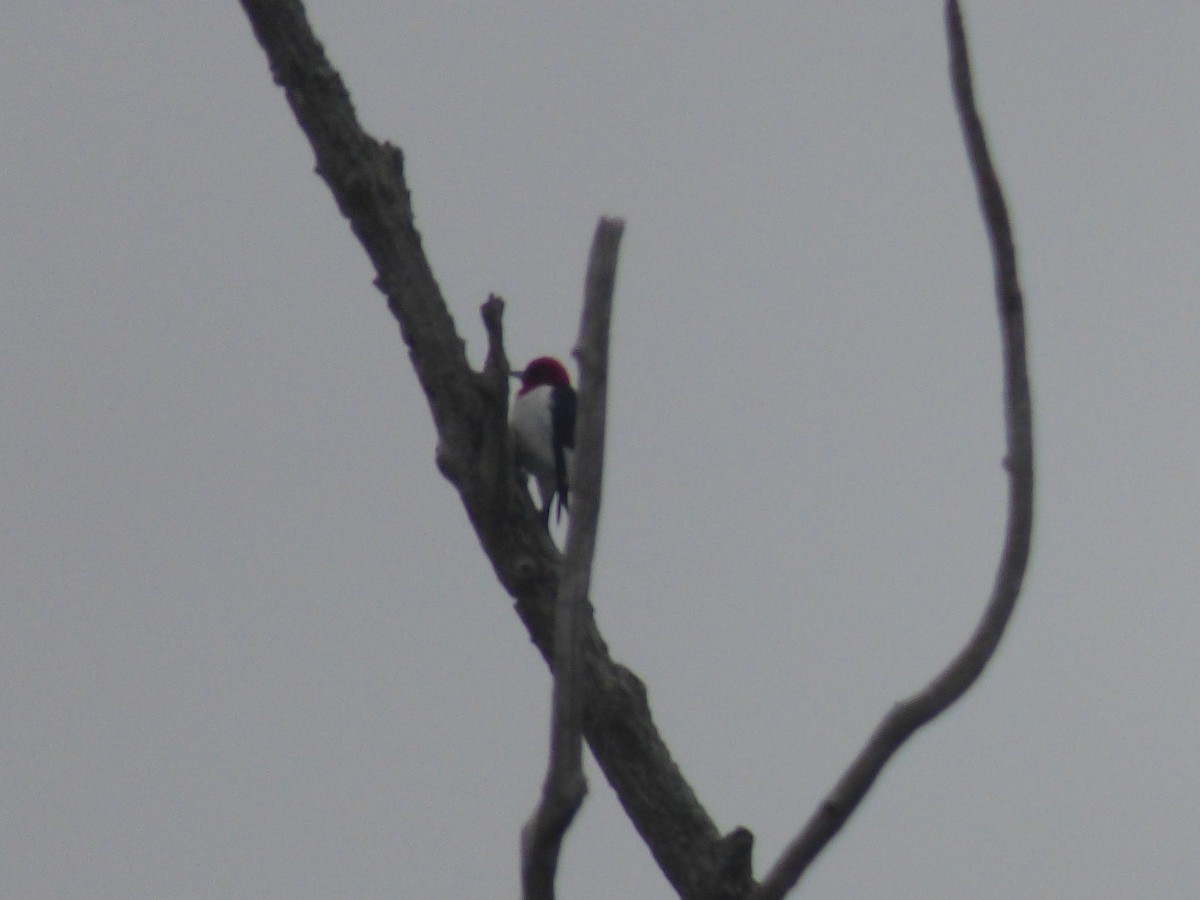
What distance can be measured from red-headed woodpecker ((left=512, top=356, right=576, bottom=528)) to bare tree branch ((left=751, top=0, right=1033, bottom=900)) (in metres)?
4.76

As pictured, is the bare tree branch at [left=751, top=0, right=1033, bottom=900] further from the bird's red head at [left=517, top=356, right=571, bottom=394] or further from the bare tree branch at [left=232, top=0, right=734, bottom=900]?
the bird's red head at [left=517, top=356, right=571, bottom=394]

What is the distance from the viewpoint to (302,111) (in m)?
4.88

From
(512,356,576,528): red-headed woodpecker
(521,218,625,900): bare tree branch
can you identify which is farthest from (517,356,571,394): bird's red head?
(521,218,625,900): bare tree branch

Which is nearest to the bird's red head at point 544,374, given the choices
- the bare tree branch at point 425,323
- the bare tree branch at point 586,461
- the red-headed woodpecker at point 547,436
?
the red-headed woodpecker at point 547,436

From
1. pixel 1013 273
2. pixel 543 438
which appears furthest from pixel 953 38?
pixel 543 438

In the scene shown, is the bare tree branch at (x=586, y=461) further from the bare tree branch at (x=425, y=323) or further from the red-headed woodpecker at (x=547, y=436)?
the red-headed woodpecker at (x=547, y=436)

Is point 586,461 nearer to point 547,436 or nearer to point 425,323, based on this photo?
point 425,323

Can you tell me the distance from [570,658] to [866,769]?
0.63m

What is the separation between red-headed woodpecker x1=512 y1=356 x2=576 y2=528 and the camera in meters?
8.99

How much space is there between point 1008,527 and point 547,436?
17.1 ft

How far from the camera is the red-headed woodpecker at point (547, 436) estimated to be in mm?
8992

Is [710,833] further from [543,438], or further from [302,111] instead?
[543,438]

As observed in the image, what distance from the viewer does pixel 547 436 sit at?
9039 mm

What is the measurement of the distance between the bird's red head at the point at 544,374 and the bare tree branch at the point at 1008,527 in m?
5.95
